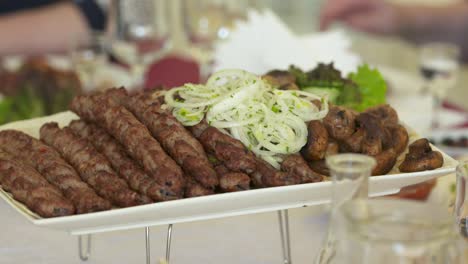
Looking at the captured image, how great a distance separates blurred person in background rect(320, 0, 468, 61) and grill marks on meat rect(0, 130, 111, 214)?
11.2 ft

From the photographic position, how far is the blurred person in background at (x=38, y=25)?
4.41 meters

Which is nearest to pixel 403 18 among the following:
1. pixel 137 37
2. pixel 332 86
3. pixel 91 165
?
pixel 137 37

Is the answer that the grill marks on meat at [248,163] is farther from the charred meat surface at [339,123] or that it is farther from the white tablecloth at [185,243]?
the white tablecloth at [185,243]

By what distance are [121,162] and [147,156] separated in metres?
0.10

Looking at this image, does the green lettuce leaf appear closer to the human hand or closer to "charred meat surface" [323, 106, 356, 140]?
"charred meat surface" [323, 106, 356, 140]

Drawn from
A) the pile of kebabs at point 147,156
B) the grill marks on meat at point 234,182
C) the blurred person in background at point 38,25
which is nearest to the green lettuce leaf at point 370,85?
the pile of kebabs at point 147,156

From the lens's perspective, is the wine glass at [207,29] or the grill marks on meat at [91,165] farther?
the wine glass at [207,29]

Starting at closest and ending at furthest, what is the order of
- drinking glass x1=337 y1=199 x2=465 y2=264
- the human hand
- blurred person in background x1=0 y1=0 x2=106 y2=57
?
drinking glass x1=337 y1=199 x2=465 y2=264, blurred person in background x1=0 y1=0 x2=106 y2=57, the human hand

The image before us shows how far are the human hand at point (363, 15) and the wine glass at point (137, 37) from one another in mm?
1667

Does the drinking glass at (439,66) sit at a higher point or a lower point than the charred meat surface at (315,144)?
lower

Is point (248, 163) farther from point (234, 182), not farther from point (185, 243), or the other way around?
point (185, 243)

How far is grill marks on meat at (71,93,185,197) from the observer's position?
4.69 feet

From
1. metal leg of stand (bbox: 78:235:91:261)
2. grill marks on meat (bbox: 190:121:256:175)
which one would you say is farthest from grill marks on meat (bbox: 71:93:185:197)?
metal leg of stand (bbox: 78:235:91:261)

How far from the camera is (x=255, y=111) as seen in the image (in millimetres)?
1655
